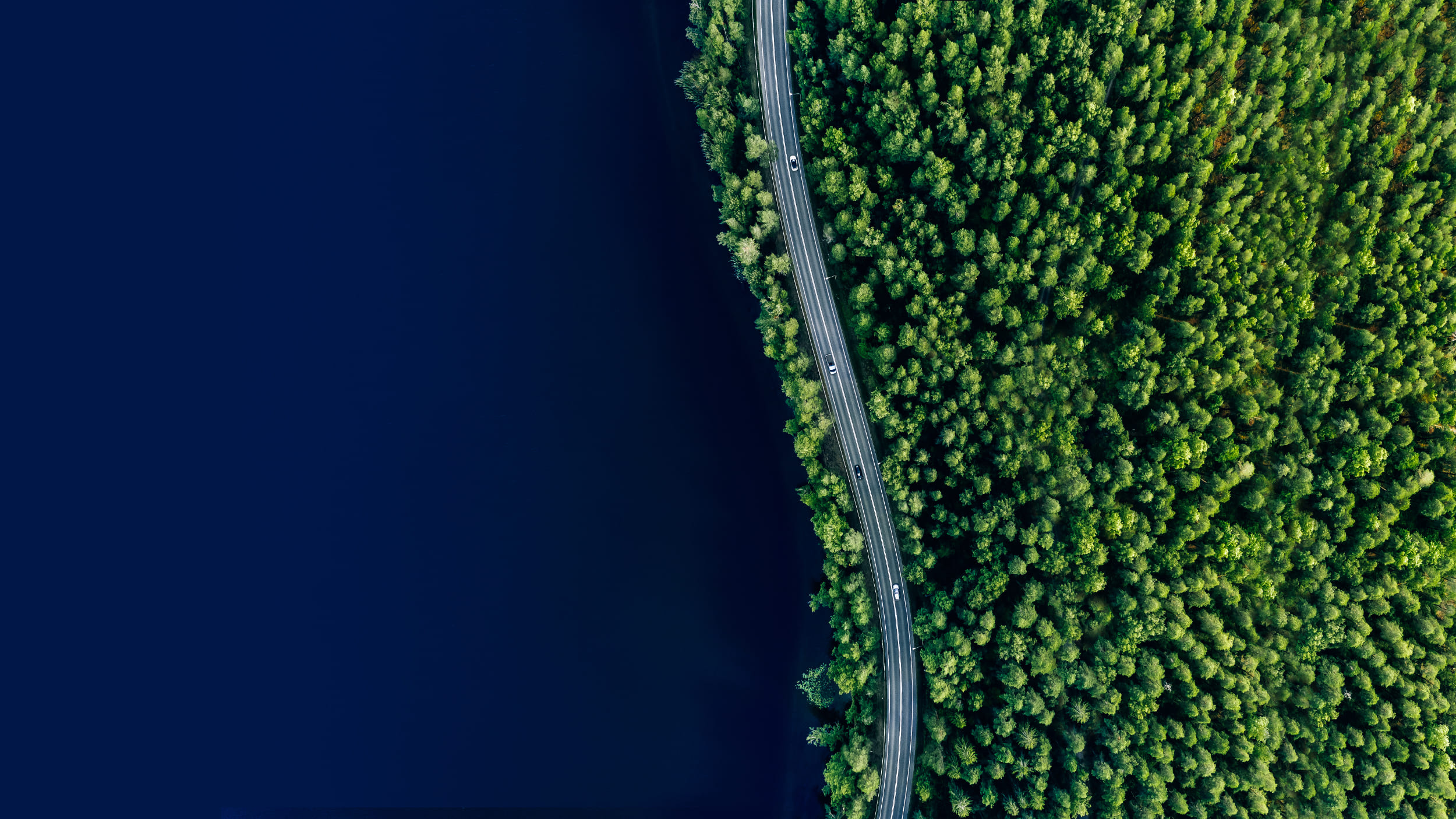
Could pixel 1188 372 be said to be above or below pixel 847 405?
above

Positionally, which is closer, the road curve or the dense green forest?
the dense green forest

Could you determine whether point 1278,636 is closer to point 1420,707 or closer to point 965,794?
point 1420,707

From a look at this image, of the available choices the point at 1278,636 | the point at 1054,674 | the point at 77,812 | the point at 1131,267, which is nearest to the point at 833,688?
the point at 1054,674

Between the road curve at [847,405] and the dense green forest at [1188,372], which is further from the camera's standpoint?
the road curve at [847,405]

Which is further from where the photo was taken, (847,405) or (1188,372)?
(847,405)
